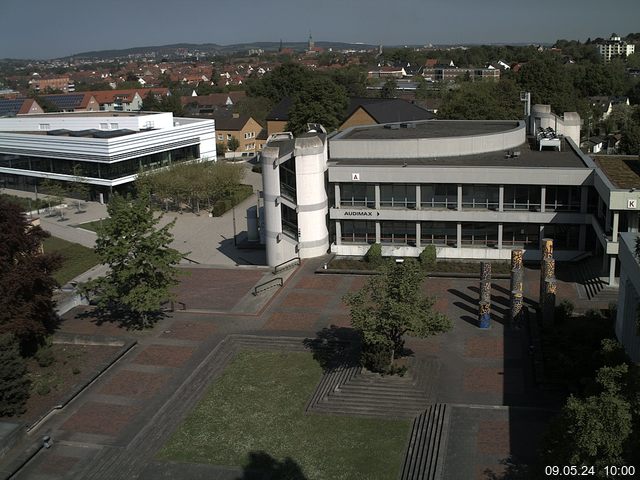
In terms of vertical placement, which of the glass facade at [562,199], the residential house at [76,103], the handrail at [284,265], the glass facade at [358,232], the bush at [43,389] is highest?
the residential house at [76,103]

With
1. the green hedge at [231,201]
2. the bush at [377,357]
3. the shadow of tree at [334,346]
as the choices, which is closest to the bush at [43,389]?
the shadow of tree at [334,346]

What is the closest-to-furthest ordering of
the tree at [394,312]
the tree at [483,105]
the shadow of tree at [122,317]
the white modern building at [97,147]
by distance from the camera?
1. the tree at [394,312]
2. the shadow of tree at [122,317]
3. the white modern building at [97,147]
4. the tree at [483,105]

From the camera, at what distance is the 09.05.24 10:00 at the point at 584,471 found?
1436 cm

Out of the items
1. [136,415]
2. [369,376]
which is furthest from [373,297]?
[136,415]

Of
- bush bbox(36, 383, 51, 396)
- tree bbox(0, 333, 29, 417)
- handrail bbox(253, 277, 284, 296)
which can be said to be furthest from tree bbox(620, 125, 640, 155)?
tree bbox(0, 333, 29, 417)

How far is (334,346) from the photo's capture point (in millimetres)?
30562

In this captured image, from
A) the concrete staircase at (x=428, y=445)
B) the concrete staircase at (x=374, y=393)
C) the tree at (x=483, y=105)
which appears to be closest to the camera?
the concrete staircase at (x=428, y=445)

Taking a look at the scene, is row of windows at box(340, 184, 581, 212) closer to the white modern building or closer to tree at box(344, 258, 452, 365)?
tree at box(344, 258, 452, 365)

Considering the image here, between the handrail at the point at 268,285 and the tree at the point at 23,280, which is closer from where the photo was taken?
the tree at the point at 23,280

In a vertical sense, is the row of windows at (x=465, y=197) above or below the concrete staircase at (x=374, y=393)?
above

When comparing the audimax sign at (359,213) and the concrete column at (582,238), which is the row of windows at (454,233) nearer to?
the concrete column at (582,238)

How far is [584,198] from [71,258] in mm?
33584

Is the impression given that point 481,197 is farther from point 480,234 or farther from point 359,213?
point 359,213

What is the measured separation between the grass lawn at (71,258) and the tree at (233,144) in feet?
137
